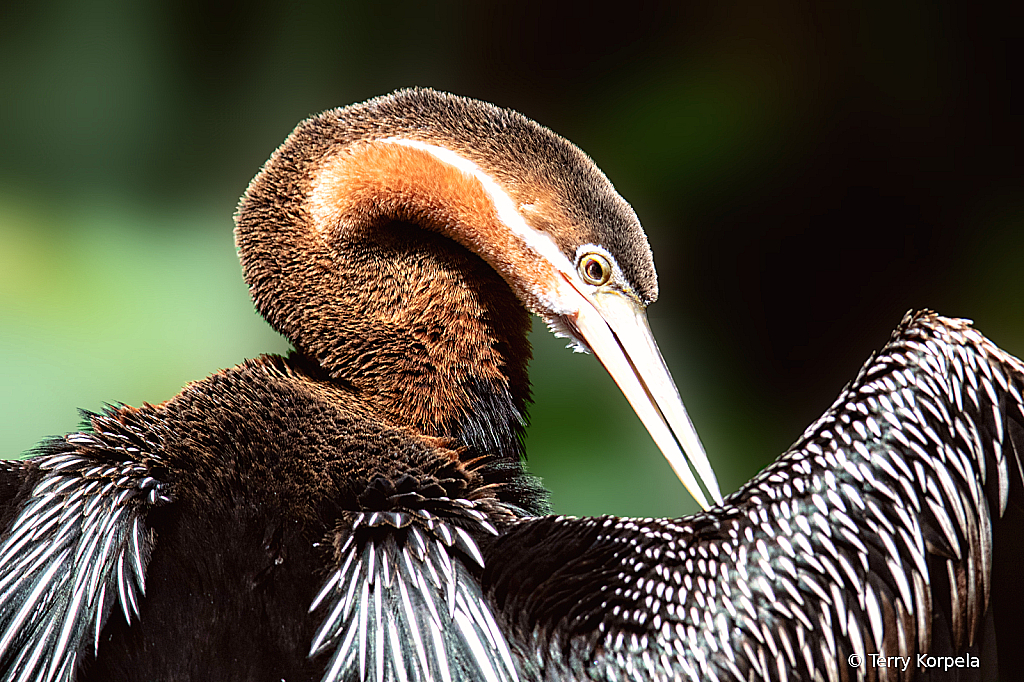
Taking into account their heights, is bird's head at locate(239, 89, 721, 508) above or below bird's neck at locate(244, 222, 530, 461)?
above

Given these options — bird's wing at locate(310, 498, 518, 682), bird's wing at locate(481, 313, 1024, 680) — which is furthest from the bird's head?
bird's wing at locate(310, 498, 518, 682)

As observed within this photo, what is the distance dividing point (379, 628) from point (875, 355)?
0.89m

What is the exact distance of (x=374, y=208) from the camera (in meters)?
1.52

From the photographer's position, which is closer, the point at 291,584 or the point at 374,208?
the point at 291,584

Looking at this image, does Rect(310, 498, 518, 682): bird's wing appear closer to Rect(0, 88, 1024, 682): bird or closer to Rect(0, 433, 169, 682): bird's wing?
Rect(0, 88, 1024, 682): bird

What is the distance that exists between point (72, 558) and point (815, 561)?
109 centimetres

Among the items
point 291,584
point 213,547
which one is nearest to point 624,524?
point 291,584

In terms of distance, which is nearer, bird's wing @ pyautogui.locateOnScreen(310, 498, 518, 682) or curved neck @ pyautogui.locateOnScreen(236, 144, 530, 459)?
bird's wing @ pyautogui.locateOnScreen(310, 498, 518, 682)

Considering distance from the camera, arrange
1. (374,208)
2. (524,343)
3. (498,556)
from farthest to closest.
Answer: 1. (524,343)
2. (374,208)
3. (498,556)

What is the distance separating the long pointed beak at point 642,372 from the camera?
1509 millimetres

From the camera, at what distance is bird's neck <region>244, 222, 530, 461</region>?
1551mm

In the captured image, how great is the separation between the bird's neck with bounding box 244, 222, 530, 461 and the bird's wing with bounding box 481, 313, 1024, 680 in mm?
302

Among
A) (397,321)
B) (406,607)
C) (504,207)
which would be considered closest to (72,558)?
(406,607)

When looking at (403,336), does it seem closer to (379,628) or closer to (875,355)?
(379,628)
